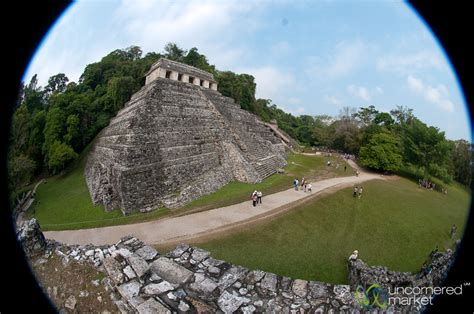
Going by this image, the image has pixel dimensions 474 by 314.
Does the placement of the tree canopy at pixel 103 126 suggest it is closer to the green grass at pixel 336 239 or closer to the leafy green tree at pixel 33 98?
the leafy green tree at pixel 33 98

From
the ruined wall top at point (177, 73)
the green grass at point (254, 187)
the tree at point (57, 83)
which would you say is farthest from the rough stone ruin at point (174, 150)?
the tree at point (57, 83)

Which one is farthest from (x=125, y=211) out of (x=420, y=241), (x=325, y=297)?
(x=420, y=241)

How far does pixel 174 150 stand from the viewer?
14797mm

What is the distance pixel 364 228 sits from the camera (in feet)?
36.8

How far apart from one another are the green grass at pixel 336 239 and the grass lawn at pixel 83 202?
3.49m

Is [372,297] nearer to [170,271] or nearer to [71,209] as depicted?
[170,271]

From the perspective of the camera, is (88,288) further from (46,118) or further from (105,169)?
(46,118)

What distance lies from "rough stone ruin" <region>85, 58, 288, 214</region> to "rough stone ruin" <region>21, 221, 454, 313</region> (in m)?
6.52

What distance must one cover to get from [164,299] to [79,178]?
65.2ft

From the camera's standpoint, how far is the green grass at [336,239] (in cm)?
794

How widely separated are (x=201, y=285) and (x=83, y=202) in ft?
42.1

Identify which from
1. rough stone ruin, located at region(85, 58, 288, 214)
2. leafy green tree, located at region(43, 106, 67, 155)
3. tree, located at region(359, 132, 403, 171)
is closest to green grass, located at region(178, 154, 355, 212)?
rough stone ruin, located at region(85, 58, 288, 214)

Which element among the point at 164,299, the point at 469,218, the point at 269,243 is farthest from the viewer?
the point at 269,243

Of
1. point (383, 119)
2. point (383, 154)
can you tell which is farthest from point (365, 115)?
point (383, 154)
